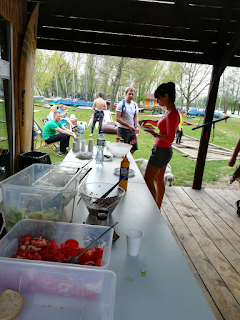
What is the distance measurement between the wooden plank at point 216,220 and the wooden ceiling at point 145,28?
226 centimetres

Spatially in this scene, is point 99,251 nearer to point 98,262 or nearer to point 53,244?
point 98,262

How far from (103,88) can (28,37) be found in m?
12.4

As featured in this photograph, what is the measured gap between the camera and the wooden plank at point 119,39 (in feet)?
11.0

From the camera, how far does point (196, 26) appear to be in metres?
3.18

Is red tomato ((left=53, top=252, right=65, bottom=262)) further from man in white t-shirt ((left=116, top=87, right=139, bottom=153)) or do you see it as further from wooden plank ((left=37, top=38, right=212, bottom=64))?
wooden plank ((left=37, top=38, right=212, bottom=64))

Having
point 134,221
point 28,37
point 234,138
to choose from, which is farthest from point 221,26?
point 234,138

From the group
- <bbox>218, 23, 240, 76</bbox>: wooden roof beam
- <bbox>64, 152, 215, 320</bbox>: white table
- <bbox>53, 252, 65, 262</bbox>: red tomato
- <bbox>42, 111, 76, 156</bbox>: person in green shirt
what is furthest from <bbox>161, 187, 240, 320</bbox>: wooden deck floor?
<bbox>42, 111, 76, 156</bbox>: person in green shirt

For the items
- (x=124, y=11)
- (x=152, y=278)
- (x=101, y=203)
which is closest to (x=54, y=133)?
(x=124, y=11)

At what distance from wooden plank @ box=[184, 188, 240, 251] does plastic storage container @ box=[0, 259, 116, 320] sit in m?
2.32

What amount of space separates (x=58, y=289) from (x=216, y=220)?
286cm

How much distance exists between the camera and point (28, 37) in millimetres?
3027

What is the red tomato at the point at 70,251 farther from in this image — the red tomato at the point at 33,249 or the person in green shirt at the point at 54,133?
the person in green shirt at the point at 54,133

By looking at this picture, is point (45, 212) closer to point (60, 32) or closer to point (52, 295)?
point (52, 295)

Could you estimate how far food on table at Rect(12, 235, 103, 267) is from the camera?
32.0 inches
